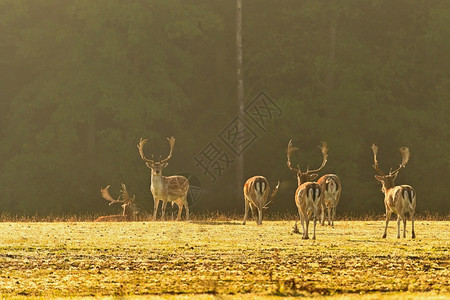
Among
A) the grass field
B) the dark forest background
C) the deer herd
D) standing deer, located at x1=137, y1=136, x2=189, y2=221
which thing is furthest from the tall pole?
the grass field

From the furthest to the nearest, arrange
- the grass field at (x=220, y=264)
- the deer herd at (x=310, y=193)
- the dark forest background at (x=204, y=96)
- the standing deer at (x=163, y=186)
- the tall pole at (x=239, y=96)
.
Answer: the dark forest background at (x=204, y=96) → the tall pole at (x=239, y=96) → the standing deer at (x=163, y=186) → the deer herd at (x=310, y=193) → the grass field at (x=220, y=264)

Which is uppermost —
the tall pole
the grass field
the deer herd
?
the tall pole

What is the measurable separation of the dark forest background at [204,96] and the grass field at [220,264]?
706 inches

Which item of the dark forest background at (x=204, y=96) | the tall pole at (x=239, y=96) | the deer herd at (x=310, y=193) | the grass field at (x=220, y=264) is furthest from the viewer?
the dark forest background at (x=204, y=96)

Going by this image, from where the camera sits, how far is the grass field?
863 cm

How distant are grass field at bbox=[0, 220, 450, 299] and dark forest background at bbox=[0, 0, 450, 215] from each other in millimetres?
17925

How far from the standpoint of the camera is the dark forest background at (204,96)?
3519 cm

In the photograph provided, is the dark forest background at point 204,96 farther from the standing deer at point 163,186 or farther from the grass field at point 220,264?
the grass field at point 220,264

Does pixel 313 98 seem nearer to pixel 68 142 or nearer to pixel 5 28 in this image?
pixel 68 142

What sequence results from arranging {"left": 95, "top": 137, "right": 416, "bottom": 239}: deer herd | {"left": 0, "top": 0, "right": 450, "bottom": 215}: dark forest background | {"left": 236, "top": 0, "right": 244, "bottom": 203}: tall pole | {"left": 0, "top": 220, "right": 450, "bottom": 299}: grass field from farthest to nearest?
{"left": 0, "top": 0, "right": 450, "bottom": 215}: dark forest background, {"left": 236, "top": 0, "right": 244, "bottom": 203}: tall pole, {"left": 95, "top": 137, "right": 416, "bottom": 239}: deer herd, {"left": 0, "top": 220, "right": 450, "bottom": 299}: grass field

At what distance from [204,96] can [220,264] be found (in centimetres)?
2938

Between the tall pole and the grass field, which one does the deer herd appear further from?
the tall pole

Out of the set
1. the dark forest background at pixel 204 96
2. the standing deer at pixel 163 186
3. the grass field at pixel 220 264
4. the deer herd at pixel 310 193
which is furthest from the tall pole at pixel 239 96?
the grass field at pixel 220 264

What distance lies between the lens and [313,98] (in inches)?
1462
